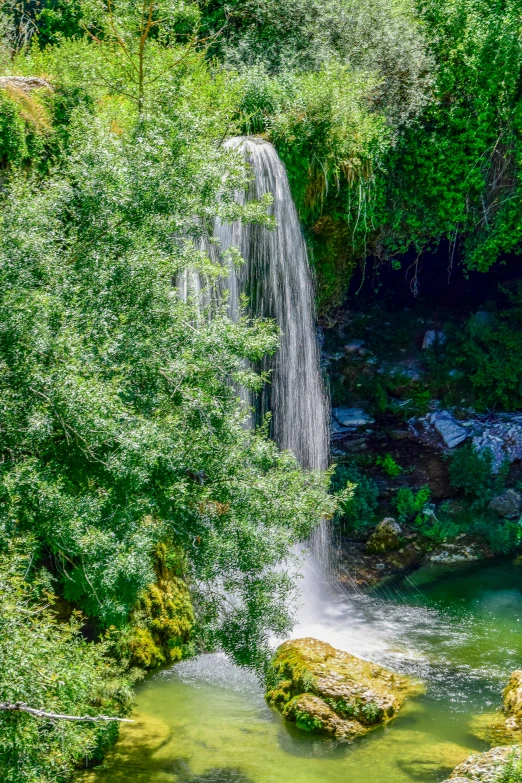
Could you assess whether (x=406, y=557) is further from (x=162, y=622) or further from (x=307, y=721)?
(x=307, y=721)

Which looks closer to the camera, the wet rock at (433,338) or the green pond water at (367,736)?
the green pond water at (367,736)

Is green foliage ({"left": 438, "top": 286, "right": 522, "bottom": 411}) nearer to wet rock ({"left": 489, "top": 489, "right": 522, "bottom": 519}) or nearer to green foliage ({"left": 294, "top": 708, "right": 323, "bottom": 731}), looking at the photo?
wet rock ({"left": 489, "top": 489, "right": 522, "bottom": 519})

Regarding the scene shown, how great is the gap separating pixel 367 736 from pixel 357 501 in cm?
555

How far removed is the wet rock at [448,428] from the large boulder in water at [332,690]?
5.75 m

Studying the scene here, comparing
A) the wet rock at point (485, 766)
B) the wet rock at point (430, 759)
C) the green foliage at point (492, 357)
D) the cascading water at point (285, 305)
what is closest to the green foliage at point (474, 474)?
the green foliage at point (492, 357)

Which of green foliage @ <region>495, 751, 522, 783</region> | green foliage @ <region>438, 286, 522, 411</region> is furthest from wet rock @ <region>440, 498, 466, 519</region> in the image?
green foliage @ <region>495, 751, 522, 783</region>

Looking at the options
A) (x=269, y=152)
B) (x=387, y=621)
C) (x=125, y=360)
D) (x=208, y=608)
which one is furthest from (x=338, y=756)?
(x=269, y=152)

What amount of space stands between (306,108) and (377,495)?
5916 millimetres

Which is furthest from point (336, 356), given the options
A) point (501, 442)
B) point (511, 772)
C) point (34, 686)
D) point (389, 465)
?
point (34, 686)

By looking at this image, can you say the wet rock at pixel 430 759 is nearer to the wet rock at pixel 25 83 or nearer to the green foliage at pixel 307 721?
the green foliage at pixel 307 721

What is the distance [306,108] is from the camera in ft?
33.7

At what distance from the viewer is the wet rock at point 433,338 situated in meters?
13.7

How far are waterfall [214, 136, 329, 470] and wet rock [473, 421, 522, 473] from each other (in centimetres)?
299

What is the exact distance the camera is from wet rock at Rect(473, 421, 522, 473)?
1266cm
